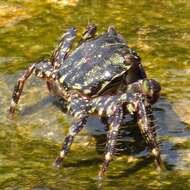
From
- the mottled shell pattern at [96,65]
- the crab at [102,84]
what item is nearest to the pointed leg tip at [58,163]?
the crab at [102,84]

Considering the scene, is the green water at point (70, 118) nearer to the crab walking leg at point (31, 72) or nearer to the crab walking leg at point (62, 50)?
the crab walking leg at point (31, 72)

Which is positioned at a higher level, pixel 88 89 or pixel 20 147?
pixel 88 89

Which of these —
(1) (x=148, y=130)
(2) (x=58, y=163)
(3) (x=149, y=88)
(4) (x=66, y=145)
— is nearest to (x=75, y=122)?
(4) (x=66, y=145)

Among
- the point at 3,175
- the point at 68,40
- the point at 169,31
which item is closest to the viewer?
the point at 3,175

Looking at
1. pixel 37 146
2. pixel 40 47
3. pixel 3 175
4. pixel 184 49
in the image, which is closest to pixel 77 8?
pixel 40 47

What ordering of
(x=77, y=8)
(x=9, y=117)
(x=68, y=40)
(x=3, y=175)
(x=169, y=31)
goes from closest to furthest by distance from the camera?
1. (x=3, y=175)
2. (x=9, y=117)
3. (x=68, y=40)
4. (x=169, y=31)
5. (x=77, y=8)

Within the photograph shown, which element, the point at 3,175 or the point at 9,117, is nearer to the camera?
the point at 3,175

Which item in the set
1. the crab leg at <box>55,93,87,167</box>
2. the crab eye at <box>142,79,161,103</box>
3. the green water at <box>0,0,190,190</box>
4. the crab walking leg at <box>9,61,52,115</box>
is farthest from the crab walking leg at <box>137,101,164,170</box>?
the crab walking leg at <box>9,61,52,115</box>

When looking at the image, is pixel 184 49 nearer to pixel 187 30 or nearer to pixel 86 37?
pixel 187 30
